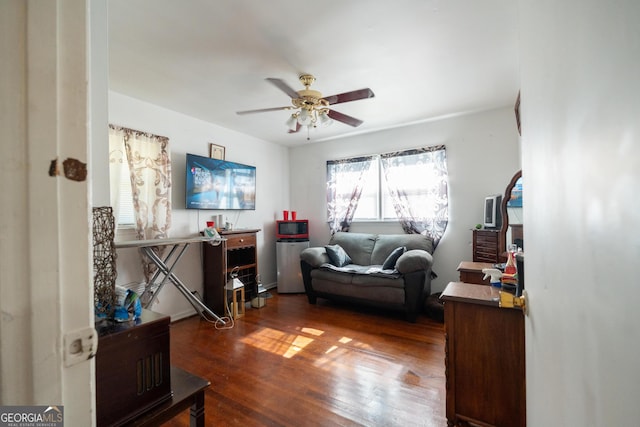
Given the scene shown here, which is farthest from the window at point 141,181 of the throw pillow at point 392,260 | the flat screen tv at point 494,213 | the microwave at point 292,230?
the flat screen tv at point 494,213

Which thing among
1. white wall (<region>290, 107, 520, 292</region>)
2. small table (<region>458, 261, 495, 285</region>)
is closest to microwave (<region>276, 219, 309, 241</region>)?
white wall (<region>290, 107, 520, 292</region>)

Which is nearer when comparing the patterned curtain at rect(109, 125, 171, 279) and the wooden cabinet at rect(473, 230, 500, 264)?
the wooden cabinet at rect(473, 230, 500, 264)

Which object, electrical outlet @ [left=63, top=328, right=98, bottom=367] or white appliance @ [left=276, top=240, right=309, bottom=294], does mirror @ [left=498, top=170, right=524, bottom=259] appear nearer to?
electrical outlet @ [left=63, top=328, right=98, bottom=367]

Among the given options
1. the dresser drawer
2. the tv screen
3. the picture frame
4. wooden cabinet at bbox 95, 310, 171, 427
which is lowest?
wooden cabinet at bbox 95, 310, 171, 427

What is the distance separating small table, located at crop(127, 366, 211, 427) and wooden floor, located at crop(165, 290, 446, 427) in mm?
635

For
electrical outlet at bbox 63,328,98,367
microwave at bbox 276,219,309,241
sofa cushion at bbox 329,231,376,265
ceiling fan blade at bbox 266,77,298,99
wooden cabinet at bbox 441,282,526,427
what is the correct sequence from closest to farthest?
1. electrical outlet at bbox 63,328,98,367
2. wooden cabinet at bbox 441,282,526,427
3. ceiling fan blade at bbox 266,77,298,99
4. sofa cushion at bbox 329,231,376,265
5. microwave at bbox 276,219,309,241

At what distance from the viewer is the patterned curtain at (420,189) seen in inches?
144

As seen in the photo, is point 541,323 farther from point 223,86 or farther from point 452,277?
point 452,277

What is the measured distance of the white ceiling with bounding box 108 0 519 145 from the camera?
5.49ft

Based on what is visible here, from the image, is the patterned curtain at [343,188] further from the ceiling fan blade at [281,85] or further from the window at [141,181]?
the window at [141,181]

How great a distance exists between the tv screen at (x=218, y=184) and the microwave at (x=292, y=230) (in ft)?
1.84

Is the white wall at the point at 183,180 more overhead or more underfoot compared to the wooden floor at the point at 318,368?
more overhead

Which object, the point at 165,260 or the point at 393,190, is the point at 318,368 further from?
the point at 393,190

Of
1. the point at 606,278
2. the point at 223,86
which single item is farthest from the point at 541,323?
the point at 223,86
